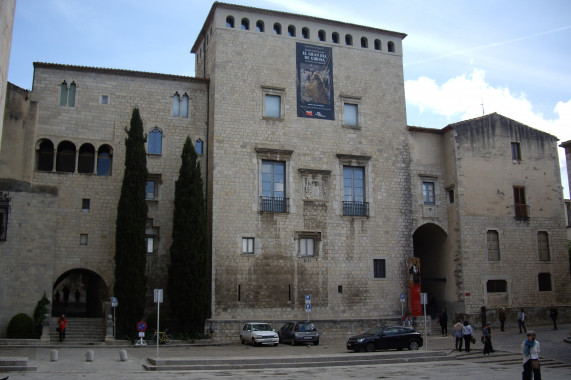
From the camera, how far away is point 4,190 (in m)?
27.4

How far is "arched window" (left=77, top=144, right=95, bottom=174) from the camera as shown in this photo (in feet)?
97.5

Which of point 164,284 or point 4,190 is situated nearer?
point 4,190

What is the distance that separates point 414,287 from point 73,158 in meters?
20.3

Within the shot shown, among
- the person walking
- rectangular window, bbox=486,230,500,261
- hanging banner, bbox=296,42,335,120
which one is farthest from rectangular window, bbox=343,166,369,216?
the person walking

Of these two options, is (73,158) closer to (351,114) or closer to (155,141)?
(155,141)

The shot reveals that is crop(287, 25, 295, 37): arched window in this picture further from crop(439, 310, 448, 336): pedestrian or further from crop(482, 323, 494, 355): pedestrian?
crop(482, 323, 494, 355): pedestrian

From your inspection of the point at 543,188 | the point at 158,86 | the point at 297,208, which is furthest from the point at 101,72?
the point at 543,188

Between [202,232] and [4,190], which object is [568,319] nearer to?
[202,232]

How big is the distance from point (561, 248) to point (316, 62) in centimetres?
1944

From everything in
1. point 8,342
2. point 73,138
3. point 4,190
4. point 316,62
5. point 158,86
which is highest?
point 316,62

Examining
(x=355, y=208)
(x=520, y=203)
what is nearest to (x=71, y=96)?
(x=355, y=208)

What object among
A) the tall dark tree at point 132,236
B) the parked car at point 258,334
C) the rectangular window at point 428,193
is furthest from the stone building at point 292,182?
the tall dark tree at point 132,236

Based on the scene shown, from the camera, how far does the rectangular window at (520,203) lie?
3503 centimetres

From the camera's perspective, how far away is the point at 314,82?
3300cm
